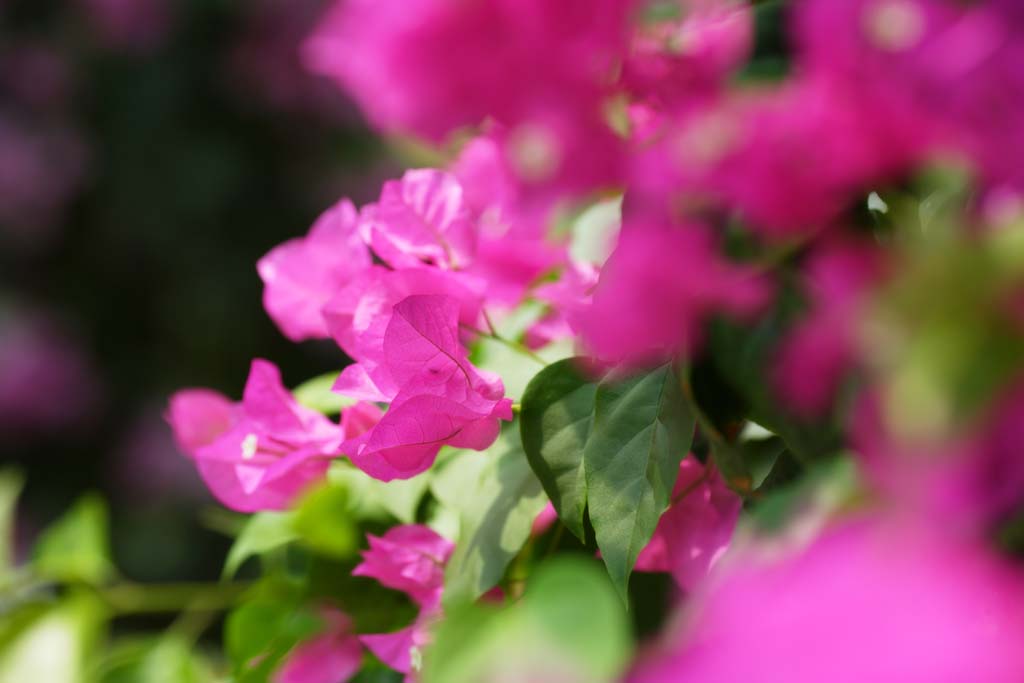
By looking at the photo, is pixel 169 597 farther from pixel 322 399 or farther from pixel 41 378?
pixel 41 378

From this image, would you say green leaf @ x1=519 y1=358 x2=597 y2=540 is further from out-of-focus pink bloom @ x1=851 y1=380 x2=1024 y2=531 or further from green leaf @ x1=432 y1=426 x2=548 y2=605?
out-of-focus pink bloom @ x1=851 y1=380 x2=1024 y2=531

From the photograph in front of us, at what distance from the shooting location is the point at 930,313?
18 centimetres

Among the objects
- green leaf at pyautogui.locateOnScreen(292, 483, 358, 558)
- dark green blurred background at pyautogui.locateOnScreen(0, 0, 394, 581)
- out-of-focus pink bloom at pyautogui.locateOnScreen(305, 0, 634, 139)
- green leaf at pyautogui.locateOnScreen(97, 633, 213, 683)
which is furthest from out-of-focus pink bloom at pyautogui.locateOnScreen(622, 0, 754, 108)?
dark green blurred background at pyautogui.locateOnScreen(0, 0, 394, 581)

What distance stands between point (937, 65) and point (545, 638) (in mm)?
133

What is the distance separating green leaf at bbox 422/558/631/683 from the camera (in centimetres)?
19

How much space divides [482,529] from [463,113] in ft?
0.55

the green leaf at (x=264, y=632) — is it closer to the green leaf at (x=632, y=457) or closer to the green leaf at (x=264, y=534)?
the green leaf at (x=264, y=534)

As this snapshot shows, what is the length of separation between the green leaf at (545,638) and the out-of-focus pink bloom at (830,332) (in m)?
0.06

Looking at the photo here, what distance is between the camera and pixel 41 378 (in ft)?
7.13

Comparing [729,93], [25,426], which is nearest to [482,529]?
[729,93]

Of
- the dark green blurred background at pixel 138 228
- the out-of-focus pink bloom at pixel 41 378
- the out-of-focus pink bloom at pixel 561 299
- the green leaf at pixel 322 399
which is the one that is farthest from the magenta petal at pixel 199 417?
the out-of-focus pink bloom at pixel 41 378

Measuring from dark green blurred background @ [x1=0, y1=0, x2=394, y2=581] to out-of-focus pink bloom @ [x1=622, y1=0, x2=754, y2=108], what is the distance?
191 cm

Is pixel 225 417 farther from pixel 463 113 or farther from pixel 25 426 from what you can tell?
pixel 25 426

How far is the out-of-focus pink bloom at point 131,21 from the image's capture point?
2146 mm
